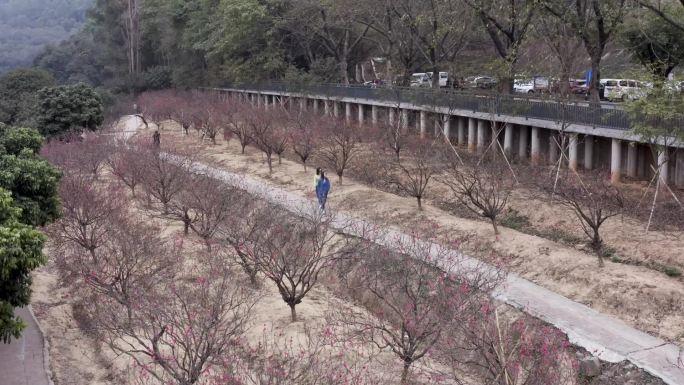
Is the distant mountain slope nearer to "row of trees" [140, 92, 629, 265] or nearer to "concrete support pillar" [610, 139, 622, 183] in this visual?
"row of trees" [140, 92, 629, 265]

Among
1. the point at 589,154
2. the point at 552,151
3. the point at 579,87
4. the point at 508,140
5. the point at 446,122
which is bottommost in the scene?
the point at 552,151

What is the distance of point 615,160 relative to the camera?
23.3m

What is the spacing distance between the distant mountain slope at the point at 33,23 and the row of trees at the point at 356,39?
27.4m

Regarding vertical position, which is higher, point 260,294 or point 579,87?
point 579,87

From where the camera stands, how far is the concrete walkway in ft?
41.4

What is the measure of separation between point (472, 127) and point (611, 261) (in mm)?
15954

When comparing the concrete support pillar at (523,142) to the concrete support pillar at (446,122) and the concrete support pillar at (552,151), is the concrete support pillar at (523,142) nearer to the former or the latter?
the concrete support pillar at (552,151)

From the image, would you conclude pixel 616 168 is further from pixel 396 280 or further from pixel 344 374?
pixel 344 374

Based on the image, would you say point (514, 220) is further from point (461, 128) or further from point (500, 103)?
point (461, 128)

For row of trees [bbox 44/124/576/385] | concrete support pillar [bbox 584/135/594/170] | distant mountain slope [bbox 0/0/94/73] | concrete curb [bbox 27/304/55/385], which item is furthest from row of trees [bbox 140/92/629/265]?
distant mountain slope [bbox 0/0/94/73]

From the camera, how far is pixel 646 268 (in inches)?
639

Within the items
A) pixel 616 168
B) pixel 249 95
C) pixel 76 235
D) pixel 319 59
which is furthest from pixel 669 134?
pixel 249 95

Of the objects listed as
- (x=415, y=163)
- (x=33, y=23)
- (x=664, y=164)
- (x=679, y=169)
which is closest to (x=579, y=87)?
(x=415, y=163)

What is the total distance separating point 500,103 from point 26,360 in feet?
68.2
